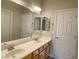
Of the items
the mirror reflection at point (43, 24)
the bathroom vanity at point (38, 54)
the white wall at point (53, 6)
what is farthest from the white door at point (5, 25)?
the white wall at point (53, 6)

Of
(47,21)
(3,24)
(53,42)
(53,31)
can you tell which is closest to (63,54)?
(53,42)

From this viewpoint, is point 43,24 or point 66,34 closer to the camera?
point 66,34

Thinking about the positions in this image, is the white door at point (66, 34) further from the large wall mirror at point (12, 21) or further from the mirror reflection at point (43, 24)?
the large wall mirror at point (12, 21)

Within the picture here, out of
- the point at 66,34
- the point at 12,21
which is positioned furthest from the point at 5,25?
the point at 66,34

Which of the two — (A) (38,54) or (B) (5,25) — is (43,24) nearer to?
(A) (38,54)

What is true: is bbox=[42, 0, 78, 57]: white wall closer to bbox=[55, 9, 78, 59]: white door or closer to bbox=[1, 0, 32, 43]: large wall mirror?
bbox=[55, 9, 78, 59]: white door

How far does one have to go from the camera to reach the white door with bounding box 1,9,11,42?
203cm

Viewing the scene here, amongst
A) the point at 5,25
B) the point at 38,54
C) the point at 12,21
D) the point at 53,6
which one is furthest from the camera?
the point at 53,6

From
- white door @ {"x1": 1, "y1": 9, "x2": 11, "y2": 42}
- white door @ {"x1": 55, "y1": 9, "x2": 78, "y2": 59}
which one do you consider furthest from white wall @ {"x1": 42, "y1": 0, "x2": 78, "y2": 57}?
white door @ {"x1": 1, "y1": 9, "x2": 11, "y2": 42}

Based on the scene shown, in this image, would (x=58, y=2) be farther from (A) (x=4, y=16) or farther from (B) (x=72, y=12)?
(A) (x=4, y=16)

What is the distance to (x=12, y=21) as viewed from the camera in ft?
7.63

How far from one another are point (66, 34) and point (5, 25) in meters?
2.62

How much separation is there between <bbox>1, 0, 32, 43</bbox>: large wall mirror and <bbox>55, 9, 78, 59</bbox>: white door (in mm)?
1787

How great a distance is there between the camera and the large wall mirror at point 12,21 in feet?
6.77
